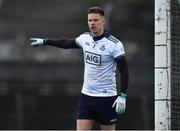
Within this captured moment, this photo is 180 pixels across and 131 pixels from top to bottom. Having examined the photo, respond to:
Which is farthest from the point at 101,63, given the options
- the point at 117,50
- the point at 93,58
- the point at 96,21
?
the point at 96,21

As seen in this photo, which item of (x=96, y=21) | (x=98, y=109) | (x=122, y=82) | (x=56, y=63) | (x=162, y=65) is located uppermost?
(x=56, y=63)

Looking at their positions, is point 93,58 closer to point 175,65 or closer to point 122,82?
point 122,82

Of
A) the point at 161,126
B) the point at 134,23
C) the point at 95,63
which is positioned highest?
the point at 134,23

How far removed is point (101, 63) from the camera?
368 inches

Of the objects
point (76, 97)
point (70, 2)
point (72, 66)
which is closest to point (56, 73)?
point (72, 66)

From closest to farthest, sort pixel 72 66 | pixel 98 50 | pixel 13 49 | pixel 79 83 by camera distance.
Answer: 1. pixel 98 50
2. pixel 79 83
3. pixel 72 66
4. pixel 13 49

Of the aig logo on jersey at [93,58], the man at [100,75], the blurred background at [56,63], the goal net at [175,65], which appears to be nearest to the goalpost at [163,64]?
the goal net at [175,65]

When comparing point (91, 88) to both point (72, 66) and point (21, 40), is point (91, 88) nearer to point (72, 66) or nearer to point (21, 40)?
point (72, 66)

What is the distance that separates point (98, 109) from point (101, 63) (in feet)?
1.83

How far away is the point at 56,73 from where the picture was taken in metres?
27.0

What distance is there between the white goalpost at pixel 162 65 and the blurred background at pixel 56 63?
8009 millimetres

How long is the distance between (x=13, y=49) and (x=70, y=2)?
8059 millimetres

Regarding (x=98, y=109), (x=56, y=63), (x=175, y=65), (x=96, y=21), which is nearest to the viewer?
(x=96, y=21)

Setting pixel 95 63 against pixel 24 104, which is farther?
pixel 24 104
